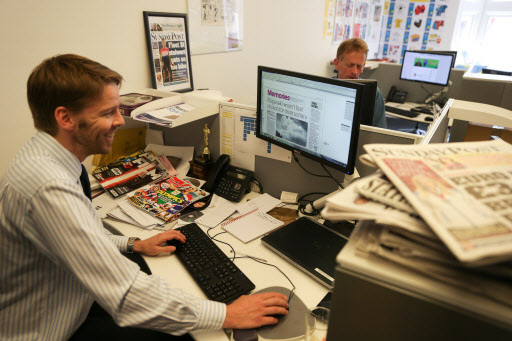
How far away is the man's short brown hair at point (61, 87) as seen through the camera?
940 mm

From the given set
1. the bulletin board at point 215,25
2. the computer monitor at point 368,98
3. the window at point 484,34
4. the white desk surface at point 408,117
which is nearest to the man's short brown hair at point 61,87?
the computer monitor at point 368,98

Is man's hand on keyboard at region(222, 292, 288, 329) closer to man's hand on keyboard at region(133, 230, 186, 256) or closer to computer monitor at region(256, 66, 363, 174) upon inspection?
man's hand on keyboard at region(133, 230, 186, 256)

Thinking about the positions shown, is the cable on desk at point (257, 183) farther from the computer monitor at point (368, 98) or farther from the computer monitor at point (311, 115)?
the computer monitor at point (368, 98)

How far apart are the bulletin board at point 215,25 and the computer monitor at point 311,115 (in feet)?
3.51

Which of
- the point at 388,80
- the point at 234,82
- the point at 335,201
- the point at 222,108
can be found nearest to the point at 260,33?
the point at 234,82

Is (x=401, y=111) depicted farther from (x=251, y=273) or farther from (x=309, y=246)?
(x=251, y=273)

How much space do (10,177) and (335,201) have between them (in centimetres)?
83

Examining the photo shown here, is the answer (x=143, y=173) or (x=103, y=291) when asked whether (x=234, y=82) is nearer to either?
(x=143, y=173)

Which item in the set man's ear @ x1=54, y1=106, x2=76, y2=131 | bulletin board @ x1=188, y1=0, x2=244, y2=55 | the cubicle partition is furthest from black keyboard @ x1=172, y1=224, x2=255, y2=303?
the cubicle partition

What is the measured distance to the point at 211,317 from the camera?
0.87 m

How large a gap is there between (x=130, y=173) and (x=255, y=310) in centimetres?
101

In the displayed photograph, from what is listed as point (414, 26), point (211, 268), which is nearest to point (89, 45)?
point (211, 268)

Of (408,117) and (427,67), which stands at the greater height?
(427,67)

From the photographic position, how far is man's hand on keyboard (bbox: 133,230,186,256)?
3.85 ft
